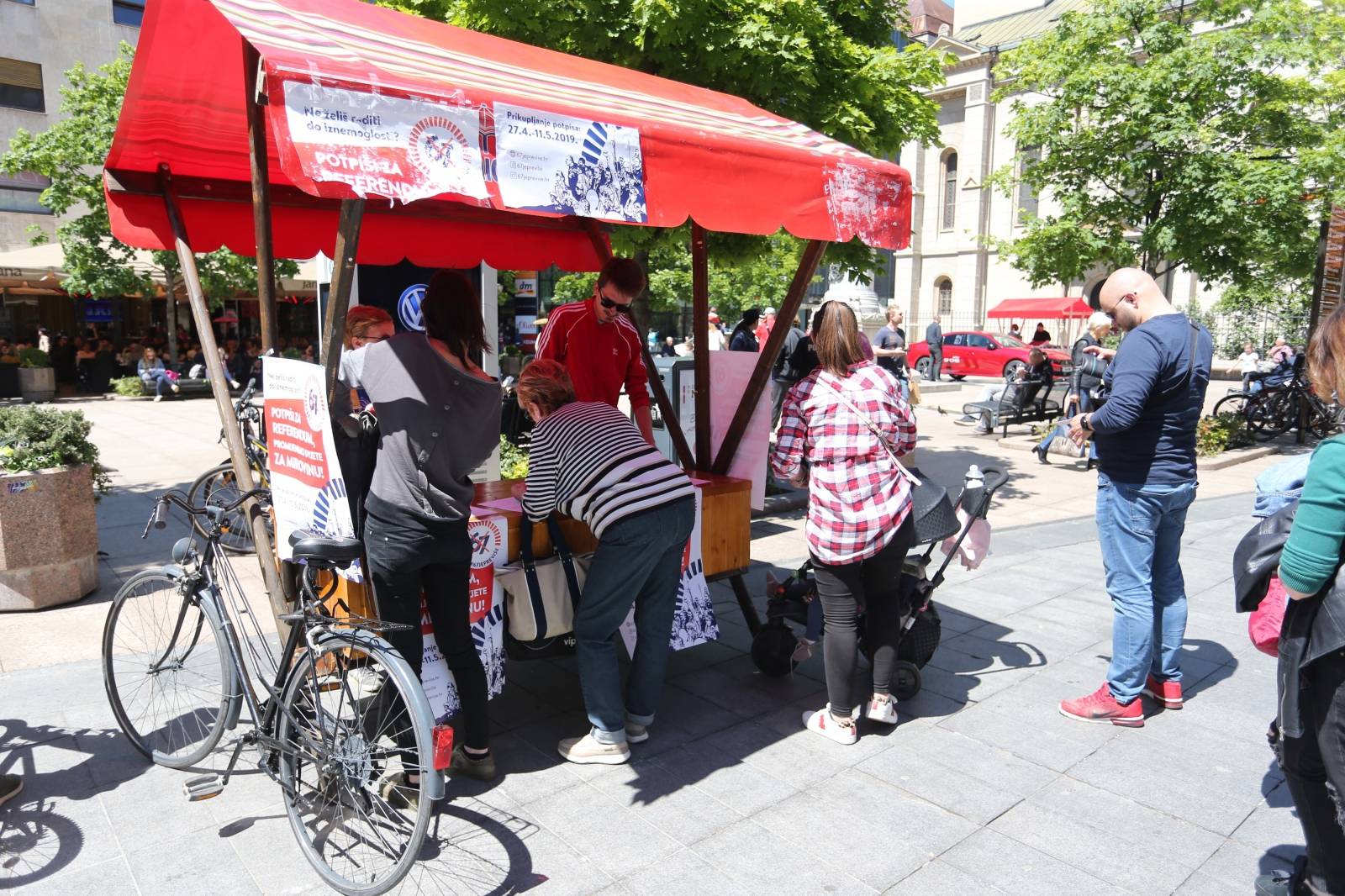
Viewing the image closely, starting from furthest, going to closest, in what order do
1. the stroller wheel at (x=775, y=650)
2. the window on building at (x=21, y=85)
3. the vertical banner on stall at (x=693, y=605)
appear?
the window on building at (x=21, y=85), the stroller wheel at (x=775, y=650), the vertical banner on stall at (x=693, y=605)

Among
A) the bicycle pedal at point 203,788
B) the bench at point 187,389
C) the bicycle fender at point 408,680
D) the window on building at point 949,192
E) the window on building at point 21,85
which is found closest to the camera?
the bicycle fender at point 408,680

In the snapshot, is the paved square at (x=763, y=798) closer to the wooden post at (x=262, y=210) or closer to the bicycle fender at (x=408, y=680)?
the bicycle fender at (x=408, y=680)

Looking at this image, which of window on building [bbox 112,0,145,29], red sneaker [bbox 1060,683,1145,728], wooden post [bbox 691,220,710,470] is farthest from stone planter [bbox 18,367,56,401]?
red sneaker [bbox 1060,683,1145,728]

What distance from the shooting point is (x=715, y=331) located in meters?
18.0

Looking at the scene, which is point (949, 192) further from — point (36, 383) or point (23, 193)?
point (36, 383)

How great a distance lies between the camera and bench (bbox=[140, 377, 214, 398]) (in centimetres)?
2017

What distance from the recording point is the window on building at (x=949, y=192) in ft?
152

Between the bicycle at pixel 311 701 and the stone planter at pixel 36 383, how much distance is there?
19.3 meters

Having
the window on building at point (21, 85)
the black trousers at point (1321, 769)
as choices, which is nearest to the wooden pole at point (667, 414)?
the black trousers at point (1321, 769)

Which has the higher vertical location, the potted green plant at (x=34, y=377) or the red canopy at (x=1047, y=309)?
the red canopy at (x=1047, y=309)

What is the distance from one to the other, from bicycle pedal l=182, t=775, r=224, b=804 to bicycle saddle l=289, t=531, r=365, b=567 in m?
1.10

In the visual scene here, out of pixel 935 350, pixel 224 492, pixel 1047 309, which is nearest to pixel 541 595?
pixel 224 492

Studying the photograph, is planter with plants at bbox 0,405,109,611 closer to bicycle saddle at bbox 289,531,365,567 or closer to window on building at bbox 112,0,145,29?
bicycle saddle at bbox 289,531,365,567

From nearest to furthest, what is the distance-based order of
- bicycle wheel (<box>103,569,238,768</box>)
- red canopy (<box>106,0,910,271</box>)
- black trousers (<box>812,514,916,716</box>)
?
red canopy (<box>106,0,910,271</box>), bicycle wheel (<box>103,569,238,768</box>), black trousers (<box>812,514,916,716</box>)
